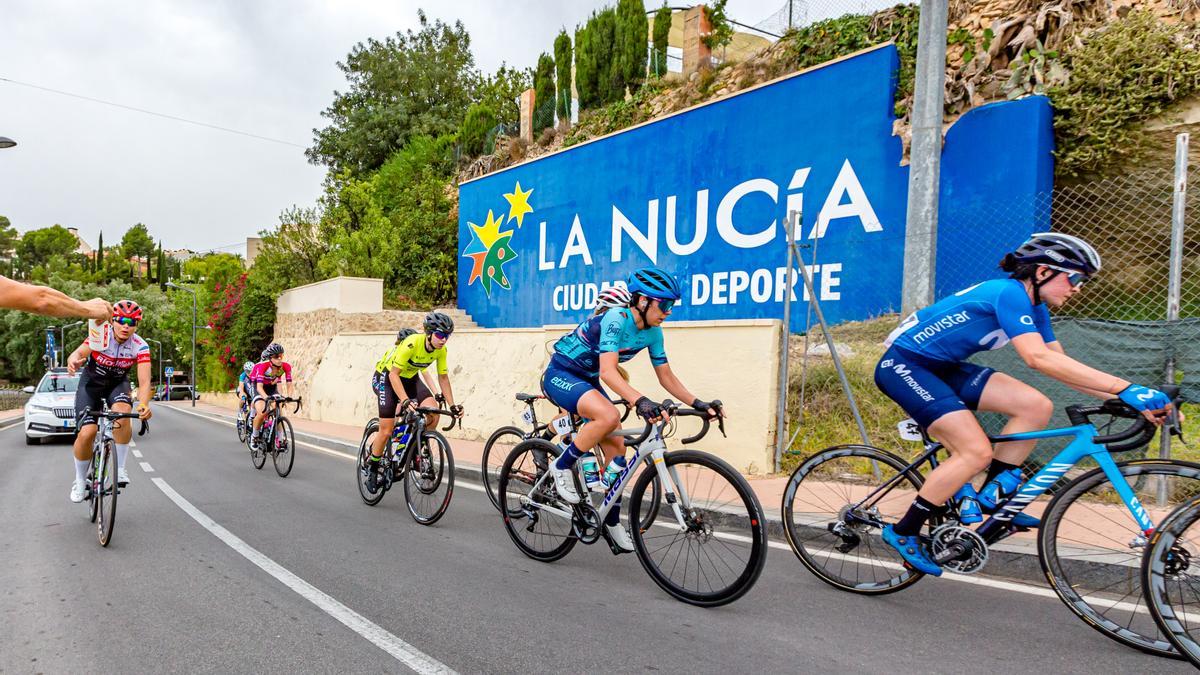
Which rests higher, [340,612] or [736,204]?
[736,204]

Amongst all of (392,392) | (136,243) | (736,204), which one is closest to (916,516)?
(392,392)

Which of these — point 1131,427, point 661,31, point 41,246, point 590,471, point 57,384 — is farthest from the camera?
point 41,246

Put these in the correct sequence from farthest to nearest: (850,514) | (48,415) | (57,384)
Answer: (57,384) → (48,415) → (850,514)

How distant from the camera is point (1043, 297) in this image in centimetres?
368

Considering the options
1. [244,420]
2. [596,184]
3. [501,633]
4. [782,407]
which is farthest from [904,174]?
[244,420]

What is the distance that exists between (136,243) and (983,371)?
123560 millimetres

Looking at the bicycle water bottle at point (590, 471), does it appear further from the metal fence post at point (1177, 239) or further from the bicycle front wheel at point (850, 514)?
the metal fence post at point (1177, 239)

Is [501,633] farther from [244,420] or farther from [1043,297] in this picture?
[244,420]

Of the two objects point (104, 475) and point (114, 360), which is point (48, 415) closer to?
point (114, 360)

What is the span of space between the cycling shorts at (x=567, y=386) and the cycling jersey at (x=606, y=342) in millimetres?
29

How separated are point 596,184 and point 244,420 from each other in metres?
8.96

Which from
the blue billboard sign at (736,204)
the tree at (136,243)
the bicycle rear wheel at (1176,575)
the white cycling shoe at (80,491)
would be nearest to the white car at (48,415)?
the white cycling shoe at (80,491)

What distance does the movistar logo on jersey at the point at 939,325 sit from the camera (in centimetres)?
379

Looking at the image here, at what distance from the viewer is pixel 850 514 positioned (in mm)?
A: 4238
